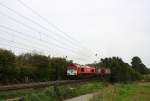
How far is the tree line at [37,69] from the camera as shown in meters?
46.3

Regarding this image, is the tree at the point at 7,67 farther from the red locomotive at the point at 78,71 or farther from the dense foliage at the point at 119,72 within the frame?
the dense foliage at the point at 119,72

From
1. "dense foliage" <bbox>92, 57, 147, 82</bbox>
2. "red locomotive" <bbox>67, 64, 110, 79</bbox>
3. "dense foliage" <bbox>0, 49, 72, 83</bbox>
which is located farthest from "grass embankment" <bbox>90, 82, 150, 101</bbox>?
"dense foliage" <bbox>92, 57, 147, 82</bbox>

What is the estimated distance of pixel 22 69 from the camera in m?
50.6

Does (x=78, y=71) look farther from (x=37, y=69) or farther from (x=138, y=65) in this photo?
(x=138, y=65)

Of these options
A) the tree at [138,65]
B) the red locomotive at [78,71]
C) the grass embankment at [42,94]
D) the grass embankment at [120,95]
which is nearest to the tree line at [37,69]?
the red locomotive at [78,71]

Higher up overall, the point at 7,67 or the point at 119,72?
the point at 119,72

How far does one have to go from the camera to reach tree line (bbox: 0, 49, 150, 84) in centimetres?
4634

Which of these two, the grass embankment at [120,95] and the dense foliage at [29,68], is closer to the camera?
the grass embankment at [120,95]

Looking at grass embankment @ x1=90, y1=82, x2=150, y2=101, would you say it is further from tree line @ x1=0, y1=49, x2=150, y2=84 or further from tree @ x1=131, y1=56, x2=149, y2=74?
tree @ x1=131, y1=56, x2=149, y2=74

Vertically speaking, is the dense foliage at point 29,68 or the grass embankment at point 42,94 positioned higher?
the dense foliage at point 29,68

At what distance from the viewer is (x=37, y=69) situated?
5694 cm

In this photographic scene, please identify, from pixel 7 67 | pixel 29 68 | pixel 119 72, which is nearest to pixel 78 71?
pixel 29 68

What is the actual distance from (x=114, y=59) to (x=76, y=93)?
44776mm

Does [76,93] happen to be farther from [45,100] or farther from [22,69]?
[22,69]
